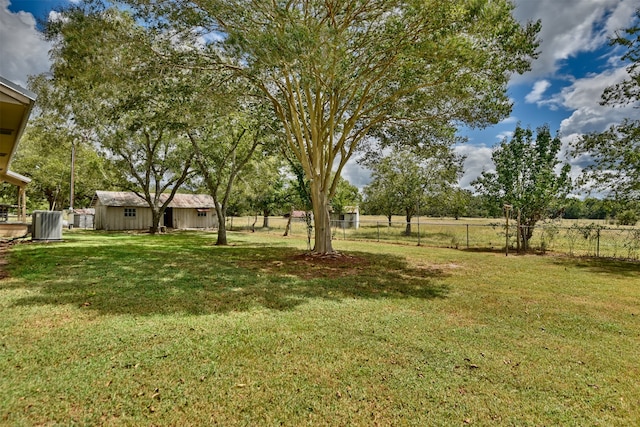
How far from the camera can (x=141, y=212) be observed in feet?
92.9

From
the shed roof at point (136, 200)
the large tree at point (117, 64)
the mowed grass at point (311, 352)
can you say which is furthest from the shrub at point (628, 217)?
the shed roof at point (136, 200)

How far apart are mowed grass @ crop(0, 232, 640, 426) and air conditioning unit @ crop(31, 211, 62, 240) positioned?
852 centimetres

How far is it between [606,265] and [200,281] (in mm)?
12795

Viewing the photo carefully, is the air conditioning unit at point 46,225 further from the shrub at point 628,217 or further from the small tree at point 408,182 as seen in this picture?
the shrub at point 628,217

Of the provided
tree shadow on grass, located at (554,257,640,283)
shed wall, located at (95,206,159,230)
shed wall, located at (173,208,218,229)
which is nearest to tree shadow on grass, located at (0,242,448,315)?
tree shadow on grass, located at (554,257,640,283)

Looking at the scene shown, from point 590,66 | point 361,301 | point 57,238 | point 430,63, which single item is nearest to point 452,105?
point 430,63

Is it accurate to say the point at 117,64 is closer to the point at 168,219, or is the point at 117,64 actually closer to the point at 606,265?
the point at 606,265

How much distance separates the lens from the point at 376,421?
2.50m

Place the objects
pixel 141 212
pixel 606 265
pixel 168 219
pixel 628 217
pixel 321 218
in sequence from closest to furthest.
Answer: pixel 606 265
pixel 321 218
pixel 628 217
pixel 141 212
pixel 168 219

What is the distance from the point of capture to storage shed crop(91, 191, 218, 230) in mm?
26828

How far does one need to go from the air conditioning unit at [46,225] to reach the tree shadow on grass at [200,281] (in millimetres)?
3916

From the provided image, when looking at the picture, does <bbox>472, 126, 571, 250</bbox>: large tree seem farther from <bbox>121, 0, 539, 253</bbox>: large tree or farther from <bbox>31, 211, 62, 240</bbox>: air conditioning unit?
<bbox>31, 211, 62, 240</bbox>: air conditioning unit

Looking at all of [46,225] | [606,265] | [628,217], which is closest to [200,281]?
[46,225]

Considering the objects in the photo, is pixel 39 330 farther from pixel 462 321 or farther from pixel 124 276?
pixel 462 321
